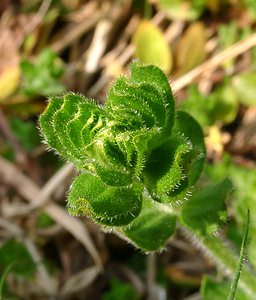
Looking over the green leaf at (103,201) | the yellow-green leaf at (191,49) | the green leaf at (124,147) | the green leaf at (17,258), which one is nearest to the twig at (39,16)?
the yellow-green leaf at (191,49)

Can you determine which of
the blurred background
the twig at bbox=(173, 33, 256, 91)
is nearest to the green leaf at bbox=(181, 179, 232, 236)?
the blurred background

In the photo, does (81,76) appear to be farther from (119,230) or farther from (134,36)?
(119,230)

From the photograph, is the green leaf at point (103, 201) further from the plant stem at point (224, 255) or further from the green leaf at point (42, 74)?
the green leaf at point (42, 74)

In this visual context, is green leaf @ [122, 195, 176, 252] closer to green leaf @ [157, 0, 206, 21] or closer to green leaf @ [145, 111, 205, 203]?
green leaf @ [145, 111, 205, 203]

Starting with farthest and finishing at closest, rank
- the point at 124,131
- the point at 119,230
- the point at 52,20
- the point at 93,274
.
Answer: the point at 52,20
the point at 93,274
the point at 119,230
the point at 124,131

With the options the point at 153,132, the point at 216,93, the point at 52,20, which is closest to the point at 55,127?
the point at 153,132

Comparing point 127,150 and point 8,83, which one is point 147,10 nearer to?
point 8,83

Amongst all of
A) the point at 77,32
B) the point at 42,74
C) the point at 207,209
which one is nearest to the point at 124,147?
the point at 207,209
